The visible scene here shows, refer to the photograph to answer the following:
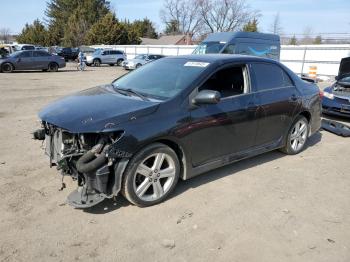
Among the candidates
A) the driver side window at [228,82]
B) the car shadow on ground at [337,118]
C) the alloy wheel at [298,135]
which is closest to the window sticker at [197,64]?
the driver side window at [228,82]

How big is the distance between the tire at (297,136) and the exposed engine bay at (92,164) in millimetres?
3282

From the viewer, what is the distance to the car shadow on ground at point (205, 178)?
13.3 ft

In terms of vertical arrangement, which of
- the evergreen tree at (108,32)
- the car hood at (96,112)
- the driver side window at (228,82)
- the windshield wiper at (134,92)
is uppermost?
the evergreen tree at (108,32)

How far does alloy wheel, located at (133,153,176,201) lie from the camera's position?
4.02 m

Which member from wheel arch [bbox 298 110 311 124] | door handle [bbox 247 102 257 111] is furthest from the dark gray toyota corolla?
wheel arch [bbox 298 110 311 124]

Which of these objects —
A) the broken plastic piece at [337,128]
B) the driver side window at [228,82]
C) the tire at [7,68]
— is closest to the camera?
the driver side window at [228,82]

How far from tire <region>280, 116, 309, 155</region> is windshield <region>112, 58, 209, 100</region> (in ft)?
7.29

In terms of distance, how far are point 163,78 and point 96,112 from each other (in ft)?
4.15

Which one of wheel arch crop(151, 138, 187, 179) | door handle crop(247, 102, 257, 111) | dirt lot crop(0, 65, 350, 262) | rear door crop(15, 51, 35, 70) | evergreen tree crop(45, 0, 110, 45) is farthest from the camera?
evergreen tree crop(45, 0, 110, 45)

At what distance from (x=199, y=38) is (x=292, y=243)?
78.3 meters

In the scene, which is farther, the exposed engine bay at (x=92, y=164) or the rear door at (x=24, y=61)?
the rear door at (x=24, y=61)

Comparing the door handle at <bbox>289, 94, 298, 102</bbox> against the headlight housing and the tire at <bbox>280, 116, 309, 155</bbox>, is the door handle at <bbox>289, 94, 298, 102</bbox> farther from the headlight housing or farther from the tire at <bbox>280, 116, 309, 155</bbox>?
the headlight housing

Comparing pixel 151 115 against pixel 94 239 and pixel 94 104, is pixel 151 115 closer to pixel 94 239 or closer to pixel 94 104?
pixel 94 104

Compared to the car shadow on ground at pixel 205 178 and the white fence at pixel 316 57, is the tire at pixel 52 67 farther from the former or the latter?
the car shadow on ground at pixel 205 178
